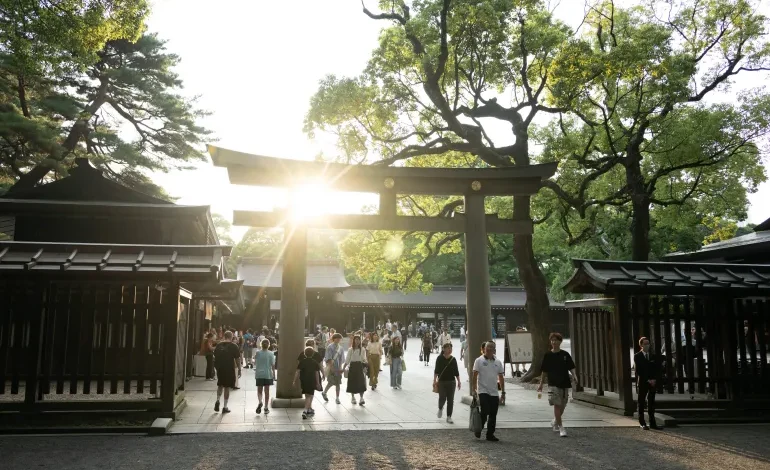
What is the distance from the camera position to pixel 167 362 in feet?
35.8

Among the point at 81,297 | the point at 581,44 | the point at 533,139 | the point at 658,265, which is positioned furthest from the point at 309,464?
the point at 533,139

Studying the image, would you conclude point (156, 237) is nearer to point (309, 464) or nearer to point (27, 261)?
point (27, 261)

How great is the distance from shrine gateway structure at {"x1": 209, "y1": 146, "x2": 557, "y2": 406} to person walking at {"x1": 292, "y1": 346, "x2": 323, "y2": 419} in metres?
1.32

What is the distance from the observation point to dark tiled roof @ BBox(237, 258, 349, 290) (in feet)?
126

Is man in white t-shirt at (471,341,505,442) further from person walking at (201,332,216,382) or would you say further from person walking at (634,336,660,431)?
person walking at (201,332,216,382)

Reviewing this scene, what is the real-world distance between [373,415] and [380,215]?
466cm

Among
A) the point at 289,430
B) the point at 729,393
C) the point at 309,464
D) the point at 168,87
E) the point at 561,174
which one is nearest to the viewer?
the point at 309,464

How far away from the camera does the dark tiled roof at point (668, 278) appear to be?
468 inches

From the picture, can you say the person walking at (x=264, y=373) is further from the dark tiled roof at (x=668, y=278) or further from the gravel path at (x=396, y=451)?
the dark tiled roof at (x=668, y=278)

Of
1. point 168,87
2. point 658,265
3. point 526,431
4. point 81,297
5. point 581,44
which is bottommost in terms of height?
point 526,431

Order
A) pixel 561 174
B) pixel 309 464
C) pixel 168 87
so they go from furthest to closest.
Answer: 1. pixel 168 87
2. pixel 561 174
3. pixel 309 464

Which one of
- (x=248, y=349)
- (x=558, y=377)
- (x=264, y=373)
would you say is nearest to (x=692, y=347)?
(x=558, y=377)

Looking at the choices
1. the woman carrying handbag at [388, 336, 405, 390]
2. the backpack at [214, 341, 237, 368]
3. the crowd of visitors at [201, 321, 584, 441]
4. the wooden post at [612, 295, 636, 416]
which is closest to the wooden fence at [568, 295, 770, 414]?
the wooden post at [612, 295, 636, 416]

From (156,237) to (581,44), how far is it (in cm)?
1491
